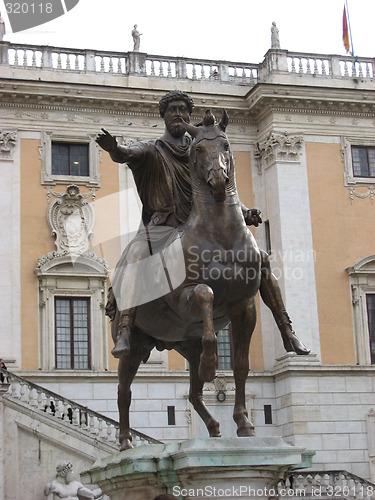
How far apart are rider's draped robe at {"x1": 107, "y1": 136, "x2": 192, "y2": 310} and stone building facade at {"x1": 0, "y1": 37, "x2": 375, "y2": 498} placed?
19.7 meters

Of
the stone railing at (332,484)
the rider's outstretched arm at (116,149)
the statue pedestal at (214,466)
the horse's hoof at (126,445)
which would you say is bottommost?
the stone railing at (332,484)

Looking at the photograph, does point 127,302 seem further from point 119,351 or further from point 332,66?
point 332,66

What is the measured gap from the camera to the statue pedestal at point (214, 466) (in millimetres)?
7082

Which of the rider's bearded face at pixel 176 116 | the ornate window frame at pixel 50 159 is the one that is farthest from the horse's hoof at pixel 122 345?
the ornate window frame at pixel 50 159

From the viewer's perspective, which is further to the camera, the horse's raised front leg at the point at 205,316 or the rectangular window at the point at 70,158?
the rectangular window at the point at 70,158

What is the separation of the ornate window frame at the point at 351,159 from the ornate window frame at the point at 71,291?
8556 mm

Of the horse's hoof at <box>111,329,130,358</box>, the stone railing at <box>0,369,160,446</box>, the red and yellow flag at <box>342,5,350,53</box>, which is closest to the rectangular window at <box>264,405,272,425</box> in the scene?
the stone railing at <box>0,369,160,446</box>

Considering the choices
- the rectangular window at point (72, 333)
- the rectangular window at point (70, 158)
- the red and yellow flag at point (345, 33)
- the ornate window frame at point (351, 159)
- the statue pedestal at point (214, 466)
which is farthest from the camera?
the red and yellow flag at point (345, 33)

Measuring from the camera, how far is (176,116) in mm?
8922

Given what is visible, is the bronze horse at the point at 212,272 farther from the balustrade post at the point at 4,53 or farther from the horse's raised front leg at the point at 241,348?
the balustrade post at the point at 4,53

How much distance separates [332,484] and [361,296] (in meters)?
7.28

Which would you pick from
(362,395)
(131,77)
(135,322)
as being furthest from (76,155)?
(135,322)

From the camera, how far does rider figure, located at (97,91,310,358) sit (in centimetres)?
833

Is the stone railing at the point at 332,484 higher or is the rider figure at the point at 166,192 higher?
the rider figure at the point at 166,192
